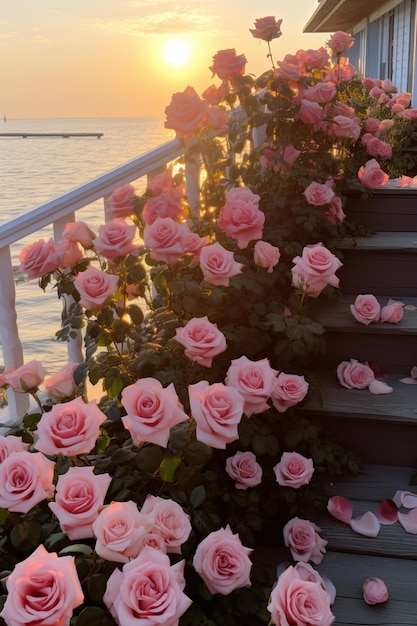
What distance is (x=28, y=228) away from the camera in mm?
1632

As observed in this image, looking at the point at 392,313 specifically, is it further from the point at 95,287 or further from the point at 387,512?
the point at 95,287

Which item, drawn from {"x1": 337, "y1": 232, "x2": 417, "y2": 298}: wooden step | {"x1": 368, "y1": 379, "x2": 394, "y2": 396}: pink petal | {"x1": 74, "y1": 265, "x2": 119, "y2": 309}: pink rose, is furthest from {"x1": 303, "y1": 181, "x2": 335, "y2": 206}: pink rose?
{"x1": 74, "y1": 265, "x2": 119, "y2": 309}: pink rose

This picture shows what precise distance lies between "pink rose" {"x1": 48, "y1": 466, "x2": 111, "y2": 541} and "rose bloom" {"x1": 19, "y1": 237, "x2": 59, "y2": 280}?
0.62m

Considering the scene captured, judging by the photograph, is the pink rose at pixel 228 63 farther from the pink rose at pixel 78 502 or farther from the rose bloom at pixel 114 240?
the pink rose at pixel 78 502

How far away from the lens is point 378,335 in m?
2.20

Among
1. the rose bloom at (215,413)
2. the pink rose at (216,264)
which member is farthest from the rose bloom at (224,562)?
the pink rose at (216,264)

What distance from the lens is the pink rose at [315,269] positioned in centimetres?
168

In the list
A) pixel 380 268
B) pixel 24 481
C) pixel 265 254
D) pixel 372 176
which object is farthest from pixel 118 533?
pixel 372 176

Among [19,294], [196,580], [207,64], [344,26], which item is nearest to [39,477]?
[196,580]

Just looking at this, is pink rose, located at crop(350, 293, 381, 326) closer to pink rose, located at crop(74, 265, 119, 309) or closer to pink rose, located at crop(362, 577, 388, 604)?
pink rose, located at crop(362, 577, 388, 604)

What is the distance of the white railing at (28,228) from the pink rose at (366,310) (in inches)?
36.4

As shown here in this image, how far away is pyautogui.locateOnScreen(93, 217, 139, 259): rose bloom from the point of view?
4.77 ft

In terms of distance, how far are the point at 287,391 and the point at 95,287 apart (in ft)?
1.97

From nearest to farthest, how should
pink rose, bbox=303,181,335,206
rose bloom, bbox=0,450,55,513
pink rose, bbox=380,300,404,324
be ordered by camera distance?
rose bloom, bbox=0,450,55,513 < pink rose, bbox=380,300,404,324 < pink rose, bbox=303,181,335,206
